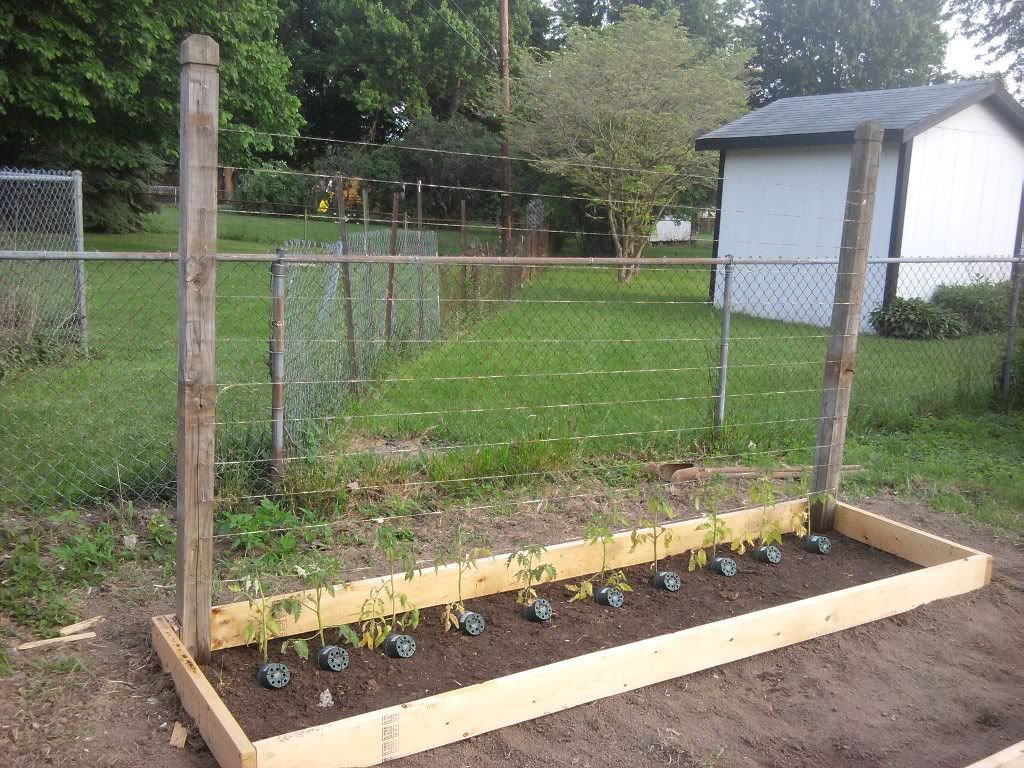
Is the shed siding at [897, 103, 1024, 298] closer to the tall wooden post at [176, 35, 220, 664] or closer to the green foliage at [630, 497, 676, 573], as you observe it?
the green foliage at [630, 497, 676, 573]

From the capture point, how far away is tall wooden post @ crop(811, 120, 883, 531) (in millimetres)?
4777

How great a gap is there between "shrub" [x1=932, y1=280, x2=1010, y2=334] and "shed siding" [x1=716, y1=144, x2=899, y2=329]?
1.12 m

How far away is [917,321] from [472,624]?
37.7 feet

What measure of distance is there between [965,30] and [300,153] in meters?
27.0

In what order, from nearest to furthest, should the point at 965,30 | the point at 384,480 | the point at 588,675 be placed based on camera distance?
1. the point at 588,675
2. the point at 384,480
3. the point at 965,30

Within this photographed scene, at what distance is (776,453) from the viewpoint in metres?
6.70

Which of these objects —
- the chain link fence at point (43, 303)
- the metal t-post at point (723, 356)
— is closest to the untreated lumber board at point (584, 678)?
the metal t-post at point (723, 356)

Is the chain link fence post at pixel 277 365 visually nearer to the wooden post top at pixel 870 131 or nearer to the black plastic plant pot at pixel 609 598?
the black plastic plant pot at pixel 609 598

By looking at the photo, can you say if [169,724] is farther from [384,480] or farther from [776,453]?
[776,453]

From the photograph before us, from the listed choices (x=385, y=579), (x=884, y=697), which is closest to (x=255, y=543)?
(x=385, y=579)

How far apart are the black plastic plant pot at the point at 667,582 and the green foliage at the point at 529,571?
50 cm

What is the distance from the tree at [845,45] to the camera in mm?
42469

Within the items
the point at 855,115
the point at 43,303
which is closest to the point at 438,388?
the point at 43,303

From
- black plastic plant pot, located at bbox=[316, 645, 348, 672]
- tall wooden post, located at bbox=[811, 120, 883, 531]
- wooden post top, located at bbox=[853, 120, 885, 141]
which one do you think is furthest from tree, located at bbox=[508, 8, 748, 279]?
black plastic plant pot, located at bbox=[316, 645, 348, 672]
